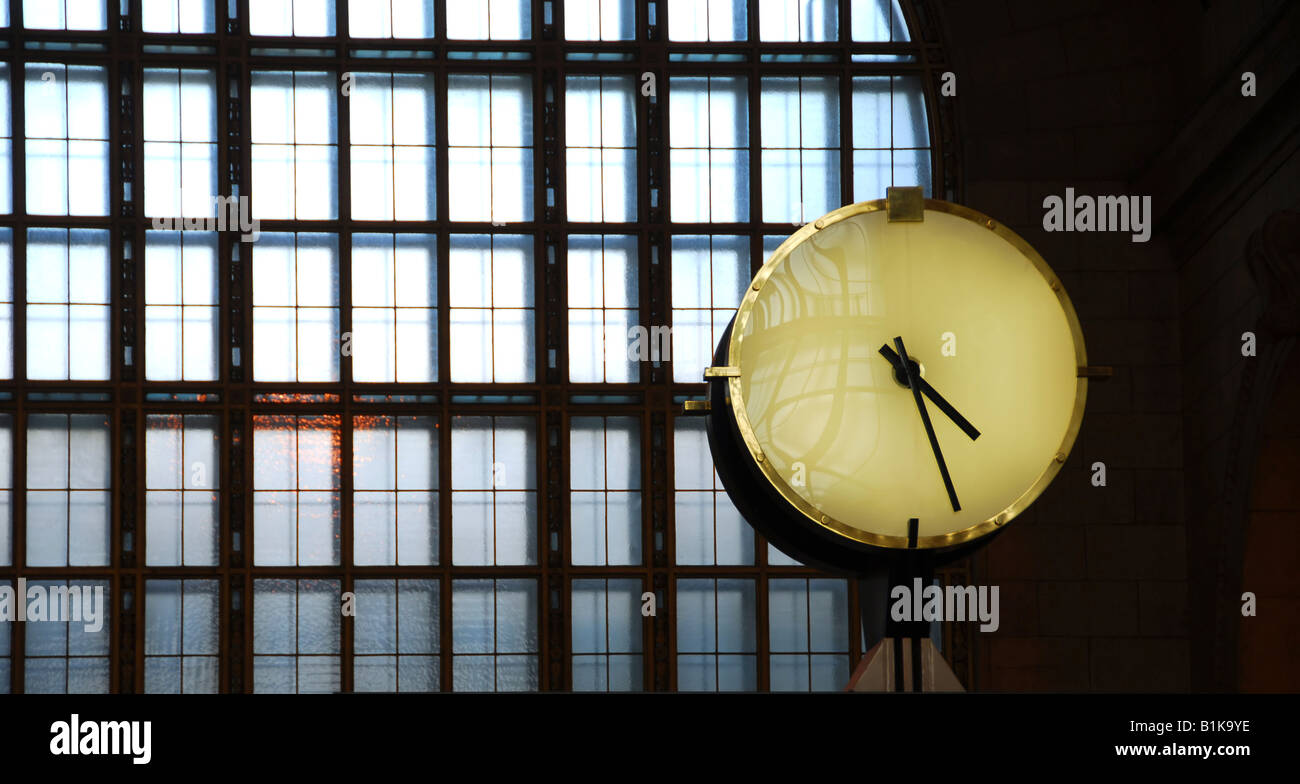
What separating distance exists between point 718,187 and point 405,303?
2.77 metres

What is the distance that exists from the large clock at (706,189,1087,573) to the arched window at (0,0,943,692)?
10.2 metres

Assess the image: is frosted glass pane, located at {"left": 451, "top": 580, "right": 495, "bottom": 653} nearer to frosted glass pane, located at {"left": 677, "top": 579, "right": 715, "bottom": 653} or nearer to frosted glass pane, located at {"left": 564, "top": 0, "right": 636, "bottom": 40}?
frosted glass pane, located at {"left": 677, "top": 579, "right": 715, "bottom": 653}

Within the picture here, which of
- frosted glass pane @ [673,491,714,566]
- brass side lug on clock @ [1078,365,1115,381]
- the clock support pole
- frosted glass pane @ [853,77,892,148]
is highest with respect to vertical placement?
frosted glass pane @ [853,77,892,148]

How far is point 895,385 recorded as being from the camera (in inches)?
85.7

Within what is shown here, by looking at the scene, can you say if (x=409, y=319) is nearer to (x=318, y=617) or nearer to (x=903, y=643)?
(x=318, y=617)

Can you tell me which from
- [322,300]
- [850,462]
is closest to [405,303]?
[322,300]

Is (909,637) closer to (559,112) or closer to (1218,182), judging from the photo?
(1218,182)

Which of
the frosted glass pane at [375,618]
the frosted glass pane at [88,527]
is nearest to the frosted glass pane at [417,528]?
the frosted glass pane at [375,618]

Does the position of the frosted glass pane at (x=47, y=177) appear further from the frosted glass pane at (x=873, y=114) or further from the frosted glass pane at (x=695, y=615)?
the frosted glass pane at (x=873, y=114)

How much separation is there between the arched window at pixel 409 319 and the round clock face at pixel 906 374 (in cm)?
1019

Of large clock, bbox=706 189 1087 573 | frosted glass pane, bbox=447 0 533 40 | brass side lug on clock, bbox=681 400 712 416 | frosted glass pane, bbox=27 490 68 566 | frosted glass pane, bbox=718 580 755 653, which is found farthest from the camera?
frosted glass pane, bbox=447 0 533 40

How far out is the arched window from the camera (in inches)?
485

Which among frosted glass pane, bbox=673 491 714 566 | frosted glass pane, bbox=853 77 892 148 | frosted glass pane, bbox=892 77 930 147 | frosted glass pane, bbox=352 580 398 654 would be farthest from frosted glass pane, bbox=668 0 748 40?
frosted glass pane, bbox=352 580 398 654

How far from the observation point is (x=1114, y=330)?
40.9 ft
